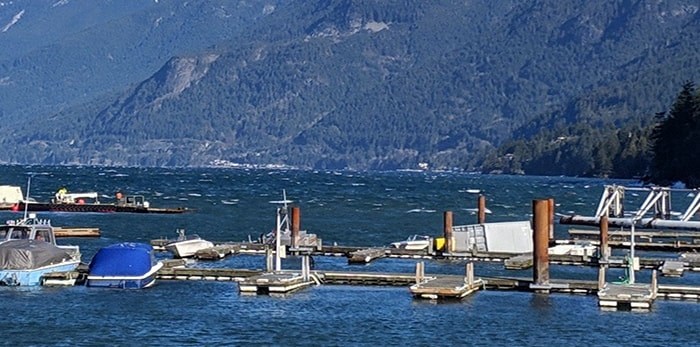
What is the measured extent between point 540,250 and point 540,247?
16cm

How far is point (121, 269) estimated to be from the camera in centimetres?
8081

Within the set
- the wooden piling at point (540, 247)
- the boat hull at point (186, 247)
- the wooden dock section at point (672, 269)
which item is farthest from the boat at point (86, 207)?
the wooden piling at point (540, 247)

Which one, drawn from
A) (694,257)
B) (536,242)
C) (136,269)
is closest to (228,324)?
(136,269)

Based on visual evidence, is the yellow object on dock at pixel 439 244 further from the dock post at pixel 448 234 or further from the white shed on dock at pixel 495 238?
the white shed on dock at pixel 495 238

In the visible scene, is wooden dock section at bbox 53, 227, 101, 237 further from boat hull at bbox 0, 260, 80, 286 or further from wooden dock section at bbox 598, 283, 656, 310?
wooden dock section at bbox 598, 283, 656, 310

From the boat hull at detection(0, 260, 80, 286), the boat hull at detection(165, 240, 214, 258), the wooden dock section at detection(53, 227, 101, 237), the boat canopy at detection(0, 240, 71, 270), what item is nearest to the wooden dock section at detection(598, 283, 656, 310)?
the boat hull at detection(0, 260, 80, 286)

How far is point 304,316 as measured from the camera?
7181cm

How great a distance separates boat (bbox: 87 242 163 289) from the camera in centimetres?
8062

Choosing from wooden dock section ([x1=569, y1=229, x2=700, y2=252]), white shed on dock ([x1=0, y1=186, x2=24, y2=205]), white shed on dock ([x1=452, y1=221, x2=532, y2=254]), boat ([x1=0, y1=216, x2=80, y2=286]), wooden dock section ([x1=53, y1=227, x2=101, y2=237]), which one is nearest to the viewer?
boat ([x1=0, y1=216, x2=80, y2=286])

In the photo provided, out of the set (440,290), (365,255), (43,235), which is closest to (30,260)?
(43,235)

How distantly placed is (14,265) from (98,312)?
404 inches

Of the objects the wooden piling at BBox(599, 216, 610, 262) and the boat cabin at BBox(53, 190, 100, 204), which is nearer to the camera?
the wooden piling at BBox(599, 216, 610, 262)

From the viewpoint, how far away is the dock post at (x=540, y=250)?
79625 mm

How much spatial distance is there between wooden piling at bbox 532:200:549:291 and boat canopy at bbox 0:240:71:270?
24.5m
